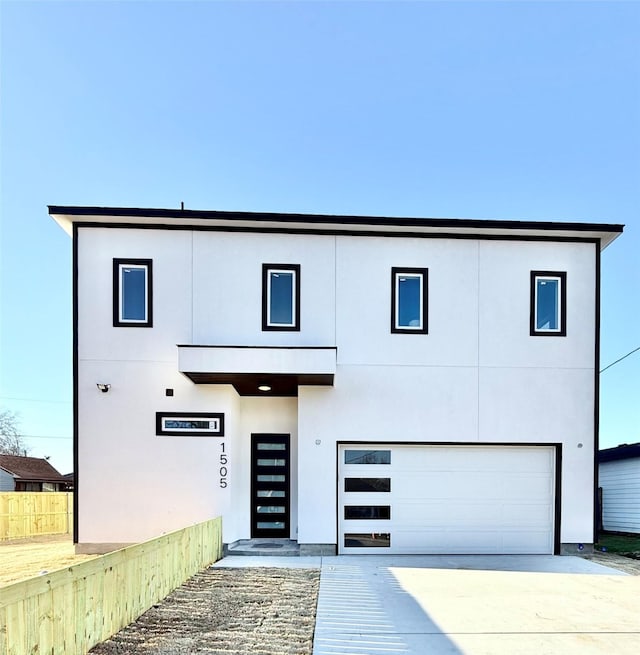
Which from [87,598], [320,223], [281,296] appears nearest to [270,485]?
[281,296]

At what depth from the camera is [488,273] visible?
29.3 ft

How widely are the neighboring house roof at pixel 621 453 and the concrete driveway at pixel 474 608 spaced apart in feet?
21.1

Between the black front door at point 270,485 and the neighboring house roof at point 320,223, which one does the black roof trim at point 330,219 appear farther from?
the black front door at point 270,485

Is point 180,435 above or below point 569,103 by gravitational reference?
below

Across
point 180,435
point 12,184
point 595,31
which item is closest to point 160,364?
point 180,435

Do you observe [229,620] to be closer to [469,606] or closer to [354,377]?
[469,606]

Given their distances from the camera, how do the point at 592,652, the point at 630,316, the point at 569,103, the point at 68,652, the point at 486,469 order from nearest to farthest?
the point at 68,652 → the point at 592,652 → the point at 486,469 → the point at 569,103 → the point at 630,316

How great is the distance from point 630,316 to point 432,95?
13149 millimetres

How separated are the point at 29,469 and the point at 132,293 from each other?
2339cm

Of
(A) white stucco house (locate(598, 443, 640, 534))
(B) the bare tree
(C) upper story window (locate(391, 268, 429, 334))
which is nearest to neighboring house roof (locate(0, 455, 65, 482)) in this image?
(B) the bare tree

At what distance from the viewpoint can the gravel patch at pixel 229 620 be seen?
13.7ft

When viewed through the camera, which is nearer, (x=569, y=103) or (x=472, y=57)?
(x=472, y=57)

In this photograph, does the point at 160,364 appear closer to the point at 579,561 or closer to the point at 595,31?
the point at 579,561

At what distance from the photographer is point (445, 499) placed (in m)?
8.62
